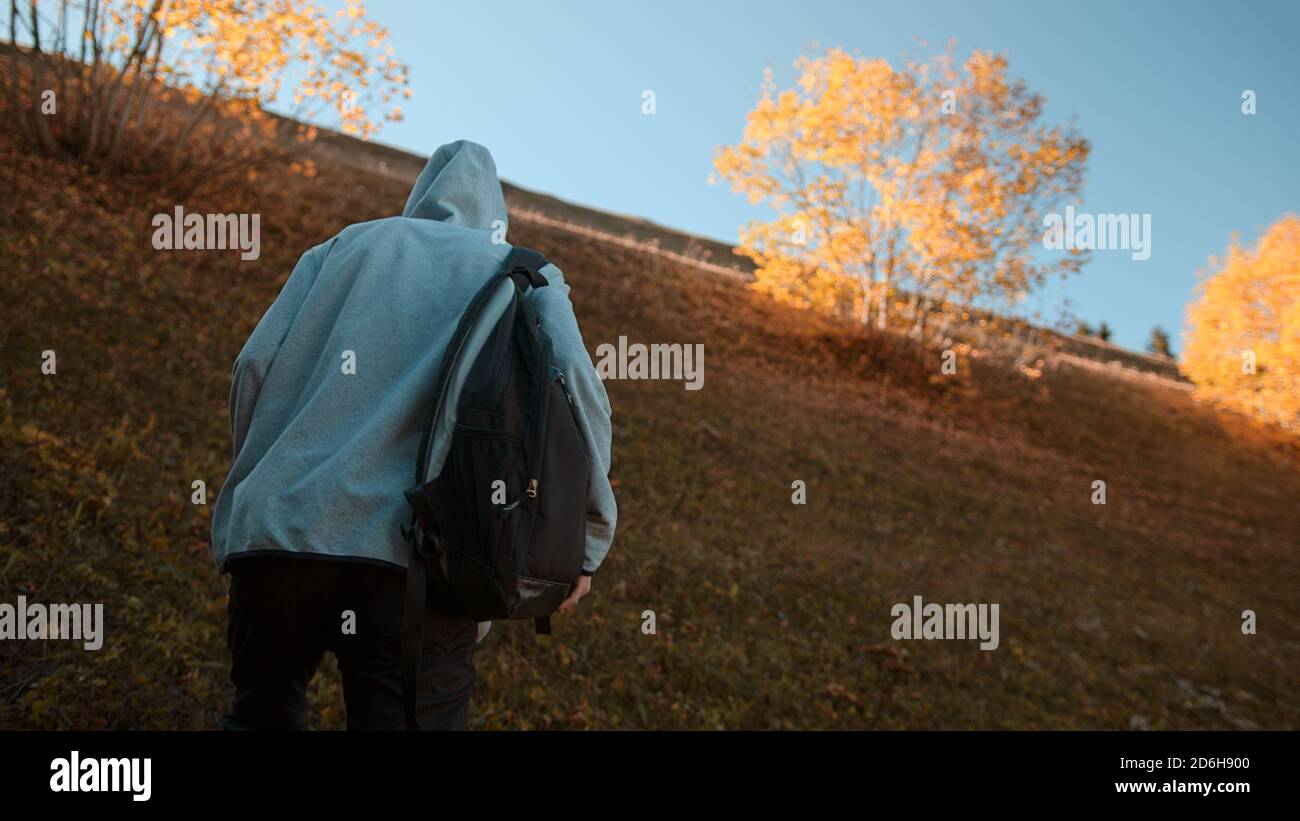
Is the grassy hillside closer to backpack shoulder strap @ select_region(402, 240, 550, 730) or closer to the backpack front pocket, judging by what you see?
backpack shoulder strap @ select_region(402, 240, 550, 730)

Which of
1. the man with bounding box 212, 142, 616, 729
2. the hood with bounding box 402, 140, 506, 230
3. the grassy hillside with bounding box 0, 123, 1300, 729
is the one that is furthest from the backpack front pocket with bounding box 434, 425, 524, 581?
the grassy hillside with bounding box 0, 123, 1300, 729

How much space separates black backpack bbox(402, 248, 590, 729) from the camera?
6.40 ft

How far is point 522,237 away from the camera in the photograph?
19.4m

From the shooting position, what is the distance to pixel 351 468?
6.58 ft

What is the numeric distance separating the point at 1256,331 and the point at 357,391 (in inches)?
1283

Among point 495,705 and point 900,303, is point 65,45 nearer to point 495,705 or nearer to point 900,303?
point 495,705

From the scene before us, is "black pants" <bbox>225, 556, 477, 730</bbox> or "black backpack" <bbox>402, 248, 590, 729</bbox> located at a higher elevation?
"black backpack" <bbox>402, 248, 590, 729</bbox>

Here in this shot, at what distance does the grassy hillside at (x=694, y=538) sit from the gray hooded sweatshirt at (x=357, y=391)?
8.50 feet

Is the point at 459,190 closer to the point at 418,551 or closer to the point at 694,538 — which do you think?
the point at 418,551

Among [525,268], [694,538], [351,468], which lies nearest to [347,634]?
[351,468]

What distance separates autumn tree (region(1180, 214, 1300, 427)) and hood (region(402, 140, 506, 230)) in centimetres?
2957
